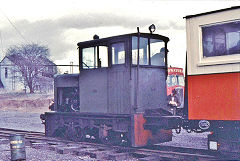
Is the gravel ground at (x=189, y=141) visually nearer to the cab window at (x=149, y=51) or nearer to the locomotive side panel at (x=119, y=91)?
the locomotive side panel at (x=119, y=91)

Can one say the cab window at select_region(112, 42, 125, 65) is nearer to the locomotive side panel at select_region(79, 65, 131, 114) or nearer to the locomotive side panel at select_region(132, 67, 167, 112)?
the locomotive side panel at select_region(79, 65, 131, 114)

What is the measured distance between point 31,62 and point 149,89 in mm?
44819

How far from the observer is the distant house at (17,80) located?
176 ft

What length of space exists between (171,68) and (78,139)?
11.2 metres

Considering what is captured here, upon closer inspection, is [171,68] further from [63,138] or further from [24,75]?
[24,75]

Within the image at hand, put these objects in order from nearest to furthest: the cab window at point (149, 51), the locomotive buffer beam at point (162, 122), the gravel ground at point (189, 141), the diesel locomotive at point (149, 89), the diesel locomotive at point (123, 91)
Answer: the diesel locomotive at point (149, 89), the locomotive buffer beam at point (162, 122), the diesel locomotive at point (123, 91), the cab window at point (149, 51), the gravel ground at point (189, 141)

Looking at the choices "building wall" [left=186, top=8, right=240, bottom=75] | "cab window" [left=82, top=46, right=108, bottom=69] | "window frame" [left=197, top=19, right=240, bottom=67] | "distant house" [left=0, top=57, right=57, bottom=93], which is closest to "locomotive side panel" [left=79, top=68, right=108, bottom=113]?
"cab window" [left=82, top=46, right=108, bottom=69]

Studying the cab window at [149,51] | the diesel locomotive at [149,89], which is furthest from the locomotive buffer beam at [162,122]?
the cab window at [149,51]

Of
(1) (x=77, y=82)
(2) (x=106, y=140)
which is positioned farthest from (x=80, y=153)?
(1) (x=77, y=82)

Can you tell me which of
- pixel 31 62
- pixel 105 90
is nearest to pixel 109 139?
pixel 105 90

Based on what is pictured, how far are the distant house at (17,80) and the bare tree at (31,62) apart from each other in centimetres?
34

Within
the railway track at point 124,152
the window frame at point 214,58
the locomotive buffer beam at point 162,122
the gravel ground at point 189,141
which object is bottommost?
the gravel ground at point 189,141

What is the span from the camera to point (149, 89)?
989cm

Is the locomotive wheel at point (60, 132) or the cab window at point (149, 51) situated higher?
the cab window at point (149, 51)
